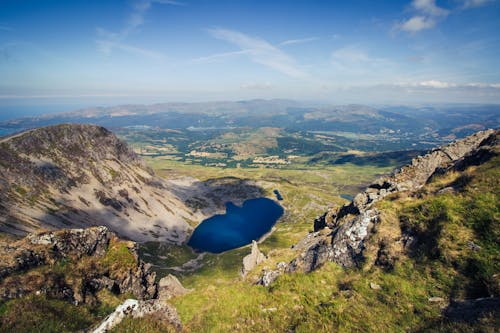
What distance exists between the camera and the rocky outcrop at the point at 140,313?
15.5 m

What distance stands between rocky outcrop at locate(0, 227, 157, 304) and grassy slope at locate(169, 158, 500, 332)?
15652 mm

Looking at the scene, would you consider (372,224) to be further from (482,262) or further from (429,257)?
(482,262)

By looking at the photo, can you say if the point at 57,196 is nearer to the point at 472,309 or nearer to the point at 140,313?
the point at 140,313

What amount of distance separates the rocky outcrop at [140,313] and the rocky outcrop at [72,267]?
11.4m

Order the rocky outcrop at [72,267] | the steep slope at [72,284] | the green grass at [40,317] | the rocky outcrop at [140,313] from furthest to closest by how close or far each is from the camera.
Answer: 1. the rocky outcrop at [72,267]
2. the steep slope at [72,284]
3. the green grass at [40,317]
4. the rocky outcrop at [140,313]

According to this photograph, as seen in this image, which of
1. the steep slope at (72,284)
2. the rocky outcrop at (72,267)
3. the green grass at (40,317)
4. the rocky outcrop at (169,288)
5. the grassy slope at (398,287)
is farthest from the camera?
the rocky outcrop at (169,288)

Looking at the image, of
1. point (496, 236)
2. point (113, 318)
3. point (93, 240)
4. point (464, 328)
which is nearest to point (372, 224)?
point (496, 236)

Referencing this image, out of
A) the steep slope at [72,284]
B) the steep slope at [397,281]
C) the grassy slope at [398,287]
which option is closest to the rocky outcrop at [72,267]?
the steep slope at [72,284]

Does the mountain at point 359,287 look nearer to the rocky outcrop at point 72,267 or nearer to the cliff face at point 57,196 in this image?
the rocky outcrop at point 72,267

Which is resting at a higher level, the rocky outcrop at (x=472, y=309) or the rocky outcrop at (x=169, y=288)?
the rocky outcrop at (x=472, y=309)

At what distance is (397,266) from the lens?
19.8 meters

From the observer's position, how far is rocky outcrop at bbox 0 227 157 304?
2584 centimetres

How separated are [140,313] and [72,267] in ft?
66.2

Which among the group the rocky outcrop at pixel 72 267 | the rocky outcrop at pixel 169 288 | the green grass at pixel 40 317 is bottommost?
the rocky outcrop at pixel 169 288
